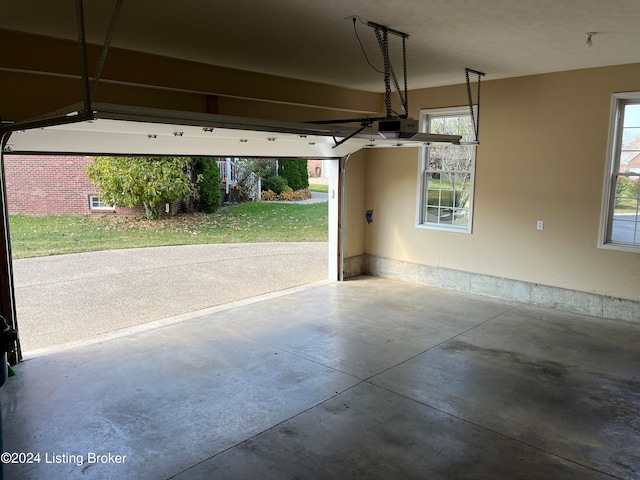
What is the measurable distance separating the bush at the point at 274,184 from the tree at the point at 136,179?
4.72m

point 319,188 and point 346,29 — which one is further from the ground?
point 346,29

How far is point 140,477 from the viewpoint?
298 centimetres

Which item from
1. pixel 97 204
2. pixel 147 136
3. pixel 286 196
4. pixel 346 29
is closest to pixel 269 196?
pixel 286 196

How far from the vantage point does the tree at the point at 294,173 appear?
1791cm

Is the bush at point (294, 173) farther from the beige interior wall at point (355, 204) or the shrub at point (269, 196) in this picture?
the beige interior wall at point (355, 204)

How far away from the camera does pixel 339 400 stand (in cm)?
396

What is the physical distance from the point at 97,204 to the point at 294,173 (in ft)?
23.7

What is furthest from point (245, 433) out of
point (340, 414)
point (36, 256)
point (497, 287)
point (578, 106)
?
point (36, 256)

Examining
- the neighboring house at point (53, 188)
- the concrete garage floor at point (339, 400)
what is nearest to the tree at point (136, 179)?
the neighboring house at point (53, 188)

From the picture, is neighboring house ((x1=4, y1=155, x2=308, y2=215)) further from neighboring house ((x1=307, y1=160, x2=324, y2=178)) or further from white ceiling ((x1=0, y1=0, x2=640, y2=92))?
neighboring house ((x1=307, y1=160, x2=324, y2=178))

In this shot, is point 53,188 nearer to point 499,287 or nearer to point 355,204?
point 355,204

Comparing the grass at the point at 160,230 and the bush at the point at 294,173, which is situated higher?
the bush at the point at 294,173

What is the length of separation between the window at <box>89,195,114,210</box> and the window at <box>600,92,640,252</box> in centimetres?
1173

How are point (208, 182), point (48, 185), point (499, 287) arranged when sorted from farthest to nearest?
1. point (208, 182)
2. point (48, 185)
3. point (499, 287)
